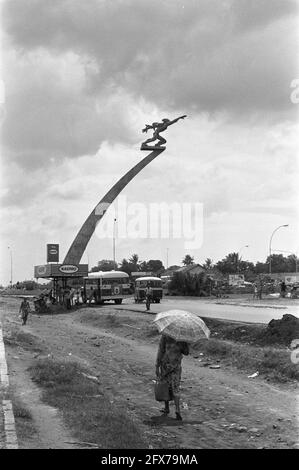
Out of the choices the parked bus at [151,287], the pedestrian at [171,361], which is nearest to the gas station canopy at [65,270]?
the parked bus at [151,287]

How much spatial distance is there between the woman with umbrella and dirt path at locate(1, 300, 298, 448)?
788 millimetres

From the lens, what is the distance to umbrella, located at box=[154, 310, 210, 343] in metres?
9.02

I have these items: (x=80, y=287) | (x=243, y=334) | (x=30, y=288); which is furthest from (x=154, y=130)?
(x=30, y=288)

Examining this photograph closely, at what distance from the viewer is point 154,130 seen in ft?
191

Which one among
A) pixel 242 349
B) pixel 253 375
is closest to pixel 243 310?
pixel 242 349

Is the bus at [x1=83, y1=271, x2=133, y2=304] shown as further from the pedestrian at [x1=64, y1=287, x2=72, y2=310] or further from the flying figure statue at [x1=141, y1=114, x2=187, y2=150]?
the flying figure statue at [x1=141, y1=114, x2=187, y2=150]

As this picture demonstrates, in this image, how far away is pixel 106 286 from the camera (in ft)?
144

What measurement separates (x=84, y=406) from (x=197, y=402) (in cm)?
283

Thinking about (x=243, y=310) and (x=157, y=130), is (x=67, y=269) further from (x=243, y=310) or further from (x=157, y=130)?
(x=157, y=130)

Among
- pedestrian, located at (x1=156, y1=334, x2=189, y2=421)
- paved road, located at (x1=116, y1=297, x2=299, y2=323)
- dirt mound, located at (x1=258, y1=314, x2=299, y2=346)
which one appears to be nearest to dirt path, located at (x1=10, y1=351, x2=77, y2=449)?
pedestrian, located at (x1=156, y1=334, x2=189, y2=421)

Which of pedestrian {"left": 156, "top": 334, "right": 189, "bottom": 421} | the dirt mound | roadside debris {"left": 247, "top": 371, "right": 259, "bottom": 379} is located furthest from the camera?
the dirt mound

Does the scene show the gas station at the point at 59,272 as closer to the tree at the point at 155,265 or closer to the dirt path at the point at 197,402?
the dirt path at the point at 197,402
